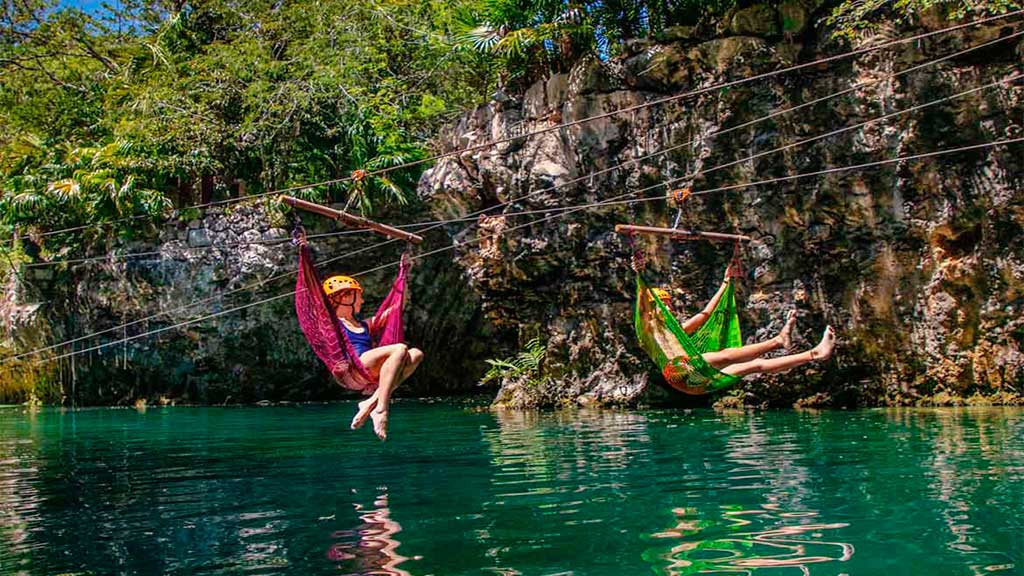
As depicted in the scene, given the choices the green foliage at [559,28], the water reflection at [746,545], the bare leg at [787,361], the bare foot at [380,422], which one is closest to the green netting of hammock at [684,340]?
the bare leg at [787,361]

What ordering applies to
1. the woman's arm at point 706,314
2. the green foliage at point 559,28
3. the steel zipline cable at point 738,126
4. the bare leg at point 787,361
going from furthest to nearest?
the green foliage at point 559,28, the steel zipline cable at point 738,126, the woman's arm at point 706,314, the bare leg at point 787,361

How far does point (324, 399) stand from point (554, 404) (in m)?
9.21

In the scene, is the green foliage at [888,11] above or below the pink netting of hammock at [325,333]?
above

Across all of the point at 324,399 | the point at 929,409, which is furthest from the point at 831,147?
the point at 324,399

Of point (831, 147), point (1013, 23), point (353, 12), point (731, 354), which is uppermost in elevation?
point (353, 12)

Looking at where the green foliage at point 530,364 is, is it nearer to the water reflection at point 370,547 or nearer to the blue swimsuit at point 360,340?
the blue swimsuit at point 360,340

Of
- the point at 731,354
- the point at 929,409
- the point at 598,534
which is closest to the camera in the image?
the point at 598,534

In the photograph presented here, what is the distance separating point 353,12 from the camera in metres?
23.8

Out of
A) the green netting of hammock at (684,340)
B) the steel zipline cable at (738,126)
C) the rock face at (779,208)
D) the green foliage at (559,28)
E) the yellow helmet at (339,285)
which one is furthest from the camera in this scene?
the green foliage at (559,28)

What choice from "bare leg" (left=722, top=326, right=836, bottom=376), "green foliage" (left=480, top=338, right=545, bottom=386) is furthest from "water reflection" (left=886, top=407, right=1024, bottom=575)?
"green foliage" (left=480, top=338, right=545, bottom=386)

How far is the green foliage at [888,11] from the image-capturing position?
14445 mm

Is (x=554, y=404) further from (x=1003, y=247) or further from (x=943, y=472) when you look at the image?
(x=943, y=472)

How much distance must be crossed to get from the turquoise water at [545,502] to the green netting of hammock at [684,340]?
0.79 m

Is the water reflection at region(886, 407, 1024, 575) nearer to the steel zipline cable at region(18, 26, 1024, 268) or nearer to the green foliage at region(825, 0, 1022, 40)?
the steel zipline cable at region(18, 26, 1024, 268)
